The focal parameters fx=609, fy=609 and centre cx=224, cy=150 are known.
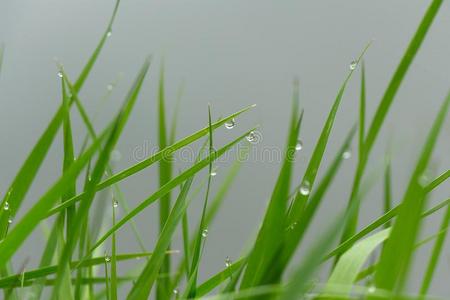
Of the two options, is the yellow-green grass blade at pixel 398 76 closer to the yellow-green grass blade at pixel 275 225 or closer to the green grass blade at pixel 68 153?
the yellow-green grass blade at pixel 275 225

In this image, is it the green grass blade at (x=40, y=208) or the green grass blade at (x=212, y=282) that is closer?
the green grass blade at (x=40, y=208)

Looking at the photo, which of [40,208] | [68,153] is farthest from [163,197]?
[40,208]

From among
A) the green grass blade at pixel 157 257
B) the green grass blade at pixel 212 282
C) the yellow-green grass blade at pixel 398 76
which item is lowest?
the green grass blade at pixel 212 282

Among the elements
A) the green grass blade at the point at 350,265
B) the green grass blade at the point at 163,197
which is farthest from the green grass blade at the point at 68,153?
the green grass blade at the point at 350,265

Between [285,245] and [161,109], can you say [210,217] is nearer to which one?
[161,109]

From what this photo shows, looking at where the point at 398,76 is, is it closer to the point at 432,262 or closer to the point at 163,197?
the point at 432,262

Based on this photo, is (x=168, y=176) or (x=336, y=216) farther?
(x=168, y=176)

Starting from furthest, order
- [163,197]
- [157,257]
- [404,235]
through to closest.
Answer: [163,197] → [157,257] → [404,235]

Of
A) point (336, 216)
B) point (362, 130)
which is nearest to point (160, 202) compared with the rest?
point (362, 130)
